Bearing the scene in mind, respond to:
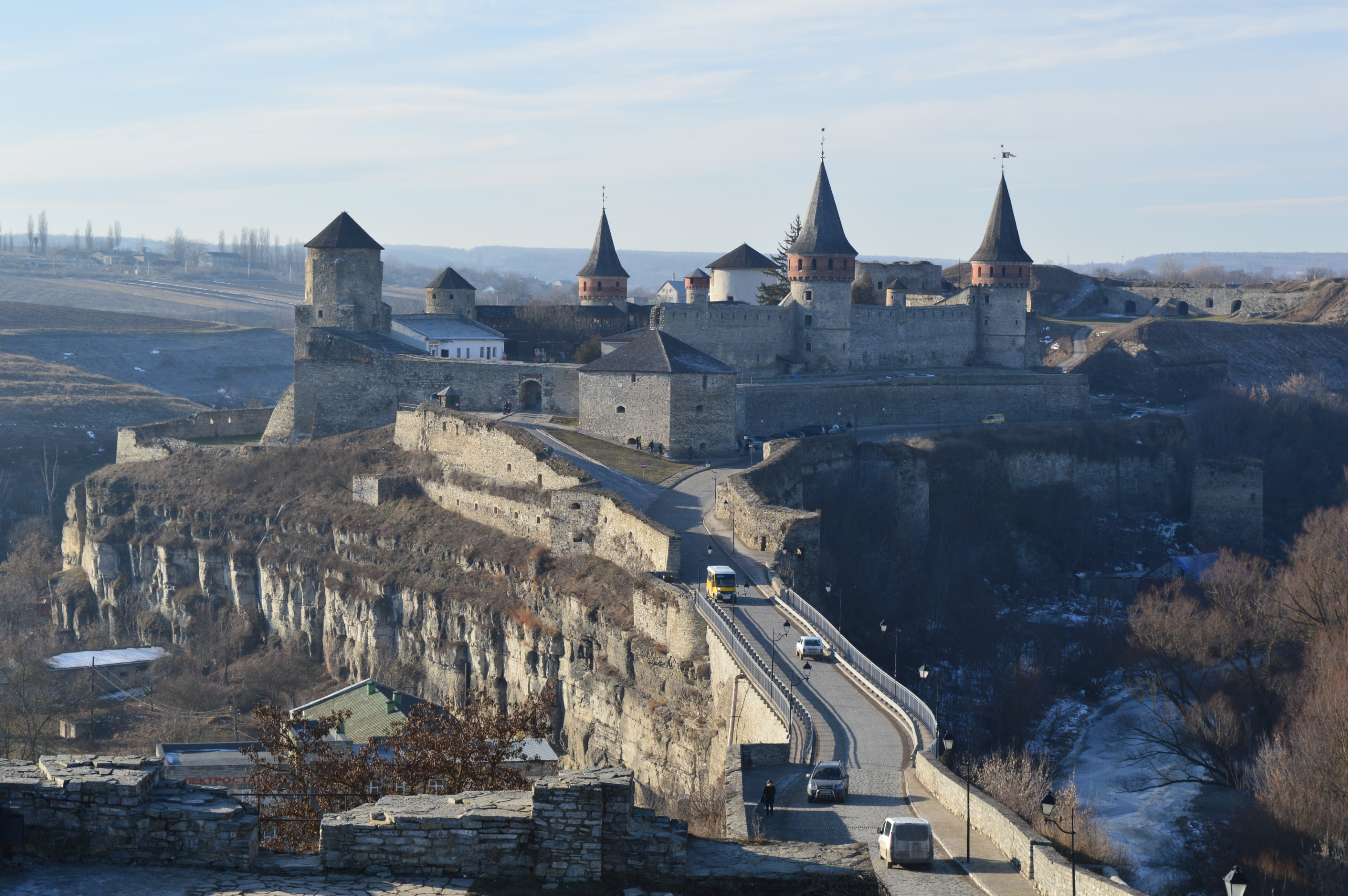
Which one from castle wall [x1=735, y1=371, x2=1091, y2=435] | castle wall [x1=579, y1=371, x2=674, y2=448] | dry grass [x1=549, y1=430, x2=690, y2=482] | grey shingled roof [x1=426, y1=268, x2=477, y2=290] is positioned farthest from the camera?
grey shingled roof [x1=426, y1=268, x2=477, y2=290]

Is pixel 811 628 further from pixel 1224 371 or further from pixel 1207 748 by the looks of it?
pixel 1224 371

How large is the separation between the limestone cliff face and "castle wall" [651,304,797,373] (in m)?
15.0

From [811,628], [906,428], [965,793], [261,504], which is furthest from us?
[906,428]

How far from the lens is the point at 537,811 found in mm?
13477

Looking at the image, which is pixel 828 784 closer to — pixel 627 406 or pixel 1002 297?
pixel 627 406

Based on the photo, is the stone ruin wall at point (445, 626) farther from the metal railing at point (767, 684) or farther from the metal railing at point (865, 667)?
the metal railing at point (865, 667)

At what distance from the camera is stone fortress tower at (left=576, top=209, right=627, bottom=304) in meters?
70.8

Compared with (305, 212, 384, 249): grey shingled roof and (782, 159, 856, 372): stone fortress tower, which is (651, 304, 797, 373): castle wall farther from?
(305, 212, 384, 249): grey shingled roof

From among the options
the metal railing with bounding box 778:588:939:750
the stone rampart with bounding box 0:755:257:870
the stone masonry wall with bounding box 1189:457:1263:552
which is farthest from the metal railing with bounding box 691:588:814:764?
the stone masonry wall with bounding box 1189:457:1263:552

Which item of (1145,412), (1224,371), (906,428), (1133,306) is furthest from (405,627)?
(1133,306)

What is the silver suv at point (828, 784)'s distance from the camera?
19172mm

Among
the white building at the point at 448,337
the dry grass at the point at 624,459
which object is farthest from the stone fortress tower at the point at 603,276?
the dry grass at the point at 624,459

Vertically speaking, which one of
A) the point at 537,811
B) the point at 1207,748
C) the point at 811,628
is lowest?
the point at 1207,748

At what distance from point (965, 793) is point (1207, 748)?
19873 mm
